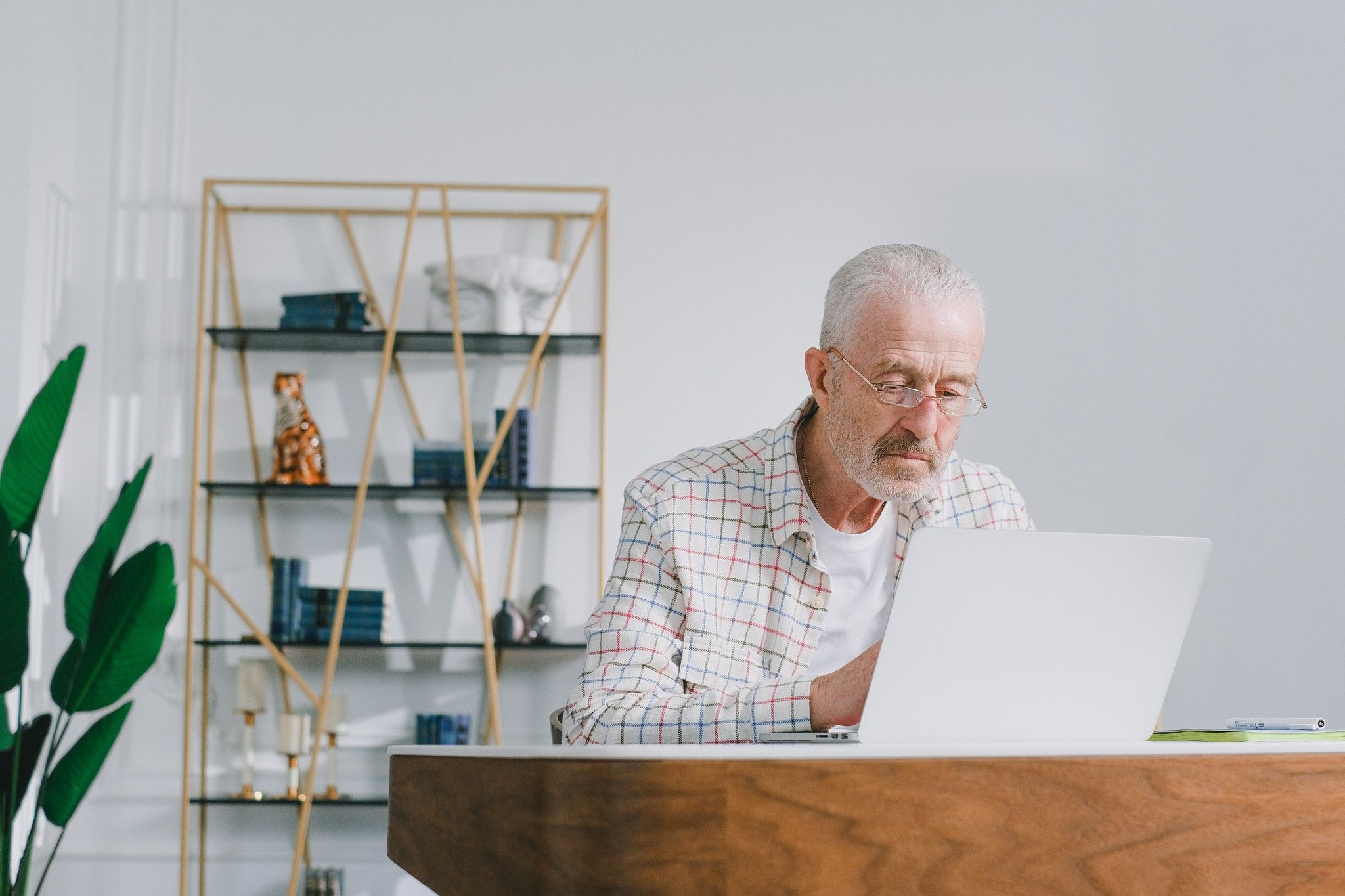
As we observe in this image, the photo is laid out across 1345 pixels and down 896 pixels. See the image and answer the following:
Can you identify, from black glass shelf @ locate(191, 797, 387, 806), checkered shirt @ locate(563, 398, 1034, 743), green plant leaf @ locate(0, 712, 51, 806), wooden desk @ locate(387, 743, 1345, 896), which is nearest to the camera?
wooden desk @ locate(387, 743, 1345, 896)

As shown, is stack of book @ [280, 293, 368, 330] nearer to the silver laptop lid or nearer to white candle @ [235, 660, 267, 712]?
white candle @ [235, 660, 267, 712]

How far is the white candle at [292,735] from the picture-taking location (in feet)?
9.93

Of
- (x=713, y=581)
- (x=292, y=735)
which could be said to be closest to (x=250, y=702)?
(x=292, y=735)

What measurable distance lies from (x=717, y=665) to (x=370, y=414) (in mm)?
1841

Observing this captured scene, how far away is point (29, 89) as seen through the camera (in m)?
3.05

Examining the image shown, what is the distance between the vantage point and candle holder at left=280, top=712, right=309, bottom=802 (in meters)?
3.03

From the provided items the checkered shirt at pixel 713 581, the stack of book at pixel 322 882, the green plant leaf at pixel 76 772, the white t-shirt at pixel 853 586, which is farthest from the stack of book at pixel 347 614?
the white t-shirt at pixel 853 586

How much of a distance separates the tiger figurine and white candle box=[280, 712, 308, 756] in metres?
0.56

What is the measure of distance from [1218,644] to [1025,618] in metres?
2.57

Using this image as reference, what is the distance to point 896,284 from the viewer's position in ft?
5.58

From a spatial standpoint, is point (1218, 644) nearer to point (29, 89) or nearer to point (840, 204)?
point (840, 204)

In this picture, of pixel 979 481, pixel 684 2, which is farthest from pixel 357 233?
pixel 979 481

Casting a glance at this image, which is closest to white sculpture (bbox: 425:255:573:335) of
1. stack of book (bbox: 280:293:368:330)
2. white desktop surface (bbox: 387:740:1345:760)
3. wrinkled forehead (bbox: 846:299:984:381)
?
stack of book (bbox: 280:293:368:330)

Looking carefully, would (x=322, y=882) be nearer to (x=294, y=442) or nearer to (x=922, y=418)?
(x=294, y=442)
